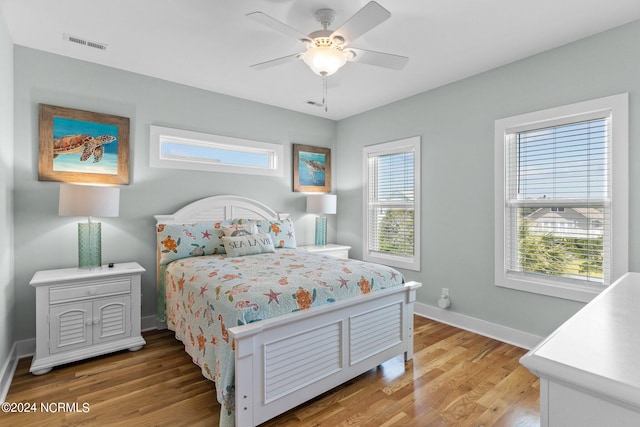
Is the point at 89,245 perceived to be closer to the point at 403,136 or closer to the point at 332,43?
the point at 332,43

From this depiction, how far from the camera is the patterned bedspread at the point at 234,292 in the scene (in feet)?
5.98

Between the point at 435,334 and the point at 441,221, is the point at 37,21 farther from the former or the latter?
the point at 435,334

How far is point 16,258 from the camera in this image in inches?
109

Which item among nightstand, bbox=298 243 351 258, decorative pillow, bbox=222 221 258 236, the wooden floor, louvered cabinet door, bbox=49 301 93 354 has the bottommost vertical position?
the wooden floor

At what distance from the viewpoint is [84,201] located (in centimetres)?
266

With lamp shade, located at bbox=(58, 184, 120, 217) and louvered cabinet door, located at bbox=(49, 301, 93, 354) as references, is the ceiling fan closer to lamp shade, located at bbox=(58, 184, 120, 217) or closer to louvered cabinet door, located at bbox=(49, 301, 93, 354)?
lamp shade, located at bbox=(58, 184, 120, 217)

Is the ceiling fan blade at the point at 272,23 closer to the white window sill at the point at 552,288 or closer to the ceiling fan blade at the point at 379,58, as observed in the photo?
the ceiling fan blade at the point at 379,58

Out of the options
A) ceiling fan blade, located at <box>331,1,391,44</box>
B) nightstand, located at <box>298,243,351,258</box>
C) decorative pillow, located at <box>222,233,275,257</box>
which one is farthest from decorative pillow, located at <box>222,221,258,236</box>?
ceiling fan blade, located at <box>331,1,391,44</box>

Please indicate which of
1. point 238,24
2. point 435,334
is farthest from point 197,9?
point 435,334

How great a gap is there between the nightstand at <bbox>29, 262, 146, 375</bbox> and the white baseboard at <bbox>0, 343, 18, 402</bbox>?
0.47 ft

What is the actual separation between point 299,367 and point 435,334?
6.01 ft

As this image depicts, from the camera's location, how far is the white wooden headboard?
11.4ft

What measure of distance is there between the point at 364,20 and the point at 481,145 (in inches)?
78.7

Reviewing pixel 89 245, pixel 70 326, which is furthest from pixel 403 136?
pixel 70 326
